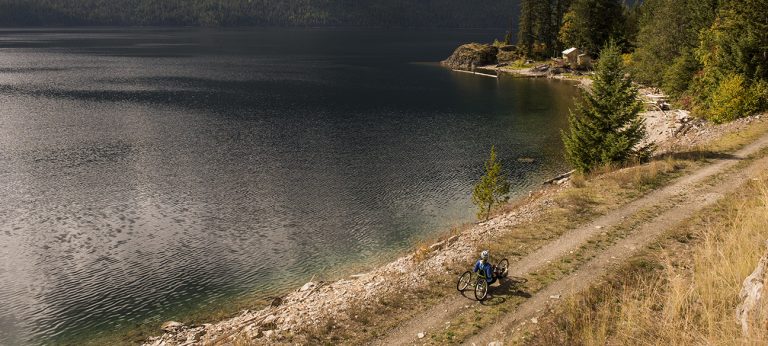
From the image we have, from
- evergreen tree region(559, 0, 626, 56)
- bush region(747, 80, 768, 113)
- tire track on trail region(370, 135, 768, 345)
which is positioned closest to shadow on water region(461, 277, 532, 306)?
tire track on trail region(370, 135, 768, 345)

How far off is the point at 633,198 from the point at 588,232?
657 cm

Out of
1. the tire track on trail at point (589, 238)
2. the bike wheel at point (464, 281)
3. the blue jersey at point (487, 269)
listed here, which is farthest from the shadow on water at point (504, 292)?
the blue jersey at point (487, 269)

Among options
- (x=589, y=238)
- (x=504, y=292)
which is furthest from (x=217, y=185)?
(x=589, y=238)

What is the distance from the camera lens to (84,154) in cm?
6775

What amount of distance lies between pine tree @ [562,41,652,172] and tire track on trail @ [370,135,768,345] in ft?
21.9

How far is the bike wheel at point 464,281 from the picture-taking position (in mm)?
25000

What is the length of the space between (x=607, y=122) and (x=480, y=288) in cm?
2638

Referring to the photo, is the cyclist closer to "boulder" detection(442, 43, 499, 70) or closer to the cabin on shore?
the cabin on shore

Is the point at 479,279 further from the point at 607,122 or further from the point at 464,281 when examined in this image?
the point at 607,122

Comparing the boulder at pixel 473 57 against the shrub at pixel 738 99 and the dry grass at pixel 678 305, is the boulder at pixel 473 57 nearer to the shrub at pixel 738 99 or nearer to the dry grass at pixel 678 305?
the shrub at pixel 738 99

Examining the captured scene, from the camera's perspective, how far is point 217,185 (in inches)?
2192

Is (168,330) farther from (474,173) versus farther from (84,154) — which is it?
(84,154)

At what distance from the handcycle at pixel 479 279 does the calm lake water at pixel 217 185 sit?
1349 centimetres

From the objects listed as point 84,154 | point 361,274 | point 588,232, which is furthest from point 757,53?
point 84,154
